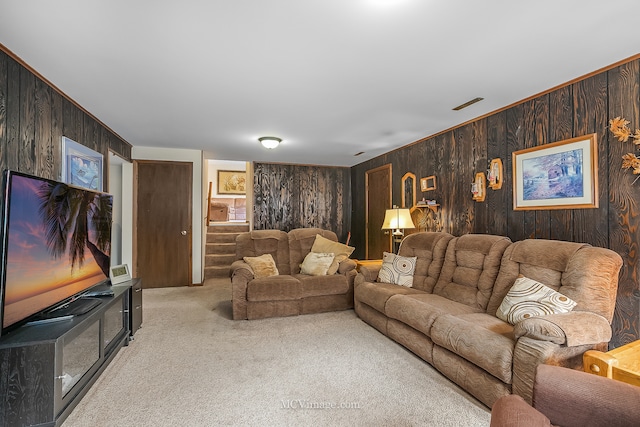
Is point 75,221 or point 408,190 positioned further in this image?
point 408,190

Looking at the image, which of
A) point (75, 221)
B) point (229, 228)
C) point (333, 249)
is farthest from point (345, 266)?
point (229, 228)

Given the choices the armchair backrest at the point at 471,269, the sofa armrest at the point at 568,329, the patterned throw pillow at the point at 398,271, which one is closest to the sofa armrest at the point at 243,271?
the patterned throw pillow at the point at 398,271

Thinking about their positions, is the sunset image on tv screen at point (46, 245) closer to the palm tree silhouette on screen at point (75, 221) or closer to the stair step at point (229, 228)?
the palm tree silhouette on screen at point (75, 221)

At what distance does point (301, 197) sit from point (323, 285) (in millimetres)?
2980

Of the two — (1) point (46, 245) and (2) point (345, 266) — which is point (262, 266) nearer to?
(2) point (345, 266)

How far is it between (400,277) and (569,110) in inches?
86.7

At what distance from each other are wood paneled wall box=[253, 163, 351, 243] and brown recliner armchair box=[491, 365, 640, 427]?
543 centimetres

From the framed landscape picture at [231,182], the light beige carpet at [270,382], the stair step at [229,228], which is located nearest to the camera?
the light beige carpet at [270,382]

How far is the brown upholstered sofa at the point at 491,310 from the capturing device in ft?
5.86

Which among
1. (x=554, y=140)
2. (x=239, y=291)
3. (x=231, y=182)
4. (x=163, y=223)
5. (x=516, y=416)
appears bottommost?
(x=239, y=291)

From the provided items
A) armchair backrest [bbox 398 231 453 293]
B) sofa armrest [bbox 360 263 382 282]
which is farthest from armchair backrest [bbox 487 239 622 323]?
sofa armrest [bbox 360 263 382 282]

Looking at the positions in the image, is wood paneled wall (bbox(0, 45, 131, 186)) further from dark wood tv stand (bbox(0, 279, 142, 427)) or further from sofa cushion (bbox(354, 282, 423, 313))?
sofa cushion (bbox(354, 282, 423, 313))

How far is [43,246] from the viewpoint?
1.94 m

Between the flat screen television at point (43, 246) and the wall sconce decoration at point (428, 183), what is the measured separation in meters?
3.85
